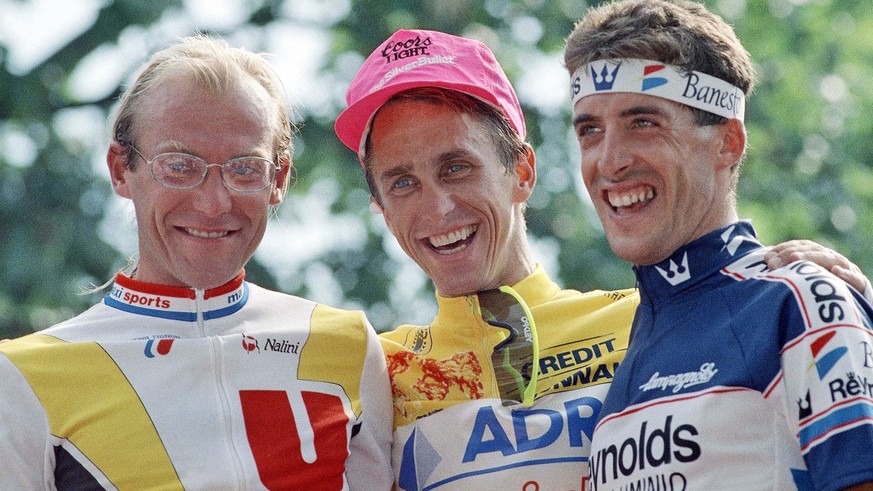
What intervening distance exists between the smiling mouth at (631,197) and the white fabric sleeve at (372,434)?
3.01 feet

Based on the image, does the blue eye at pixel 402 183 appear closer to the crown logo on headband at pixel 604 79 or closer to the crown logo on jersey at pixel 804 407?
the crown logo on headband at pixel 604 79

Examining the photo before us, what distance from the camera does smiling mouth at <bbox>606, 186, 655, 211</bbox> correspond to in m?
3.77

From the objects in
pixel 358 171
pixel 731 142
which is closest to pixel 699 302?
pixel 731 142

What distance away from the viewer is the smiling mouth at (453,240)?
4332mm

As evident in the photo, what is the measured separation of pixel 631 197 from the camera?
3793 millimetres

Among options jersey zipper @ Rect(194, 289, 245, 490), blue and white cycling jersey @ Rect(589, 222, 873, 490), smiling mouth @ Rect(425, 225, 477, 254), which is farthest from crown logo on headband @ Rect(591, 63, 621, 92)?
jersey zipper @ Rect(194, 289, 245, 490)

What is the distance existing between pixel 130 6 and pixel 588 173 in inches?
266

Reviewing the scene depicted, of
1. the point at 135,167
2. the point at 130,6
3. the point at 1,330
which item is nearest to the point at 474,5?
the point at 130,6

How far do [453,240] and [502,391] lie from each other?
51 centimetres

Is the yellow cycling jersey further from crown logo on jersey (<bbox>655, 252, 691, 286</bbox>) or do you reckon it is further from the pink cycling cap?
the pink cycling cap

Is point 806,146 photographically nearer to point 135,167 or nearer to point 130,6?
point 130,6

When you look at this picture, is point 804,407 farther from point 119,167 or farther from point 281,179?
point 119,167

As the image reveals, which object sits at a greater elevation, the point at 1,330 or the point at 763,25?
the point at 763,25

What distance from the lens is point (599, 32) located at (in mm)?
3900
